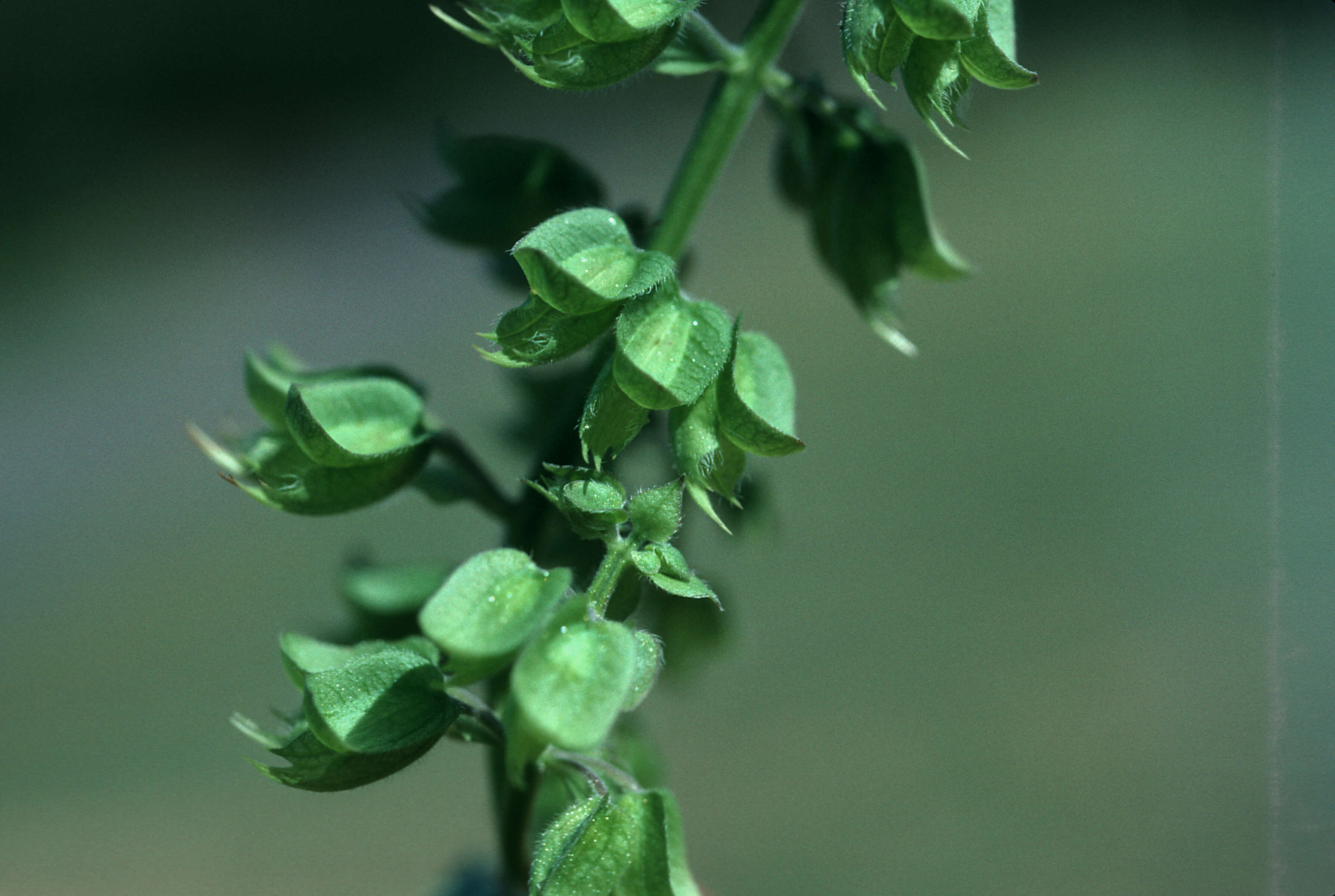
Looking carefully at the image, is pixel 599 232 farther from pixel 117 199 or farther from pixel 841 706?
pixel 117 199

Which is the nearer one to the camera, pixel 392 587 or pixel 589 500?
pixel 589 500

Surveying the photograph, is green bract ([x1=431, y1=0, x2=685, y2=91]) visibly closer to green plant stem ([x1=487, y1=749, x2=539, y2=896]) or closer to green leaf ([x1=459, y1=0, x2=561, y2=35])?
green leaf ([x1=459, y1=0, x2=561, y2=35])

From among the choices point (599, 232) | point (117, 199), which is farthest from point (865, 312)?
point (117, 199)


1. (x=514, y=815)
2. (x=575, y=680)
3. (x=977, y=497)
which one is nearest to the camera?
(x=575, y=680)

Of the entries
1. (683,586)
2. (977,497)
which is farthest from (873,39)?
(977,497)

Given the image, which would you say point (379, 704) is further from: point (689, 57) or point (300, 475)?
point (689, 57)

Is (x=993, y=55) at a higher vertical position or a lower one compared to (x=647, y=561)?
higher

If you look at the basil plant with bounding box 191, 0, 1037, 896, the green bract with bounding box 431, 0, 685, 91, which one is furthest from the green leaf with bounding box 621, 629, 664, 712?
the green bract with bounding box 431, 0, 685, 91

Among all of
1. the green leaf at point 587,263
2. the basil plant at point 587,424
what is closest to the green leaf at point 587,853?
the basil plant at point 587,424
